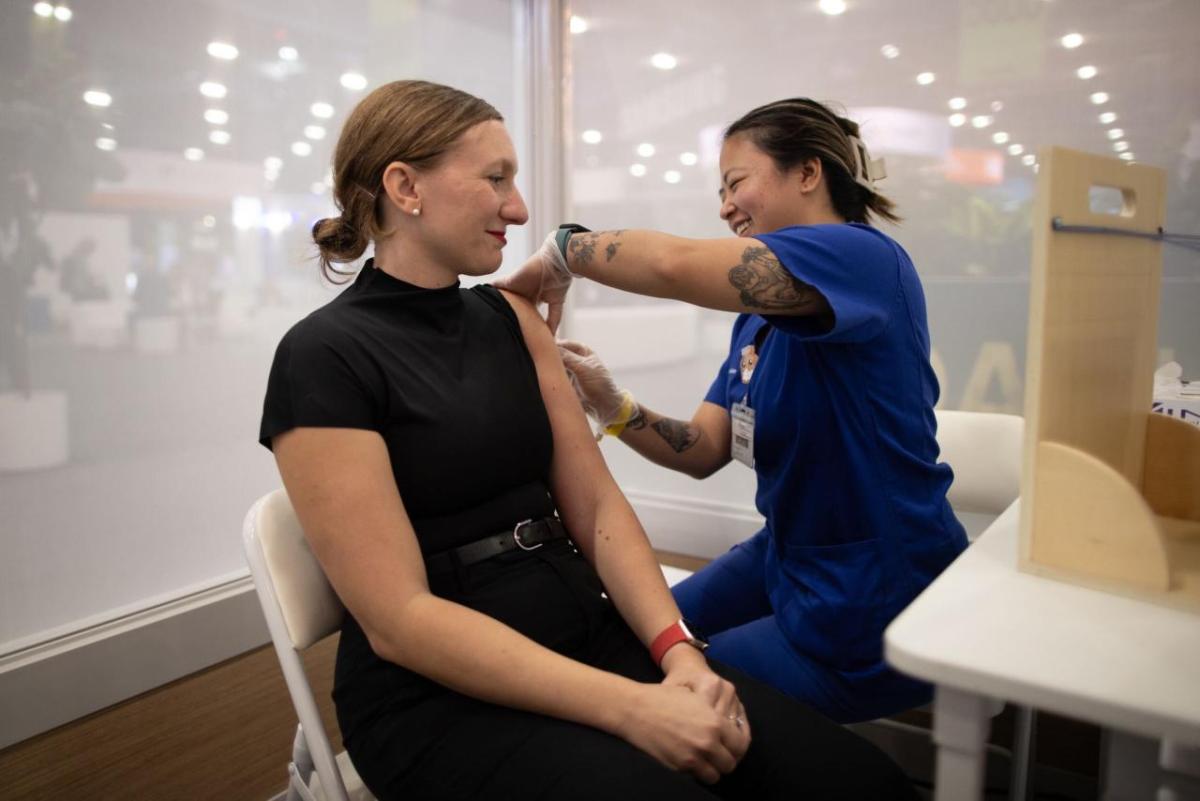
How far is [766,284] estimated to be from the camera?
115 centimetres

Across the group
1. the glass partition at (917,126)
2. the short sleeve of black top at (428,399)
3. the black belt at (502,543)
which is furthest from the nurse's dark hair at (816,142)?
the glass partition at (917,126)

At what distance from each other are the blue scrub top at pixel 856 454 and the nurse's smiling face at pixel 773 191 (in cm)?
19

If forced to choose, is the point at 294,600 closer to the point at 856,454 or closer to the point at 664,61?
the point at 856,454

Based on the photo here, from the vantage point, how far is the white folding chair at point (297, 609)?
1.01 meters

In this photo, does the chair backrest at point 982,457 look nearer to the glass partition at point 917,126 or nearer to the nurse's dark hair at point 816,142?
the nurse's dark hair at point 816,142

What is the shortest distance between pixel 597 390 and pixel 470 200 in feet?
1.78

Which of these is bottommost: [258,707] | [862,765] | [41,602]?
[258,707]

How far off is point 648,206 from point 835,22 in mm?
915

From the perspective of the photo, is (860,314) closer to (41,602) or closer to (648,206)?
(41,602)

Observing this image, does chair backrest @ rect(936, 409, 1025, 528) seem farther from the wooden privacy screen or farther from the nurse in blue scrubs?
the wooden privacy screen

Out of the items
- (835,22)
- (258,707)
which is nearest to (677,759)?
(258,707)

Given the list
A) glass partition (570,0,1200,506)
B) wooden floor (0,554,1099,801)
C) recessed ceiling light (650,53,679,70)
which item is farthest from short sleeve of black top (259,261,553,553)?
recessed ceiling light (650,53,679,70)

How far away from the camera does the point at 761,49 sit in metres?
2.91

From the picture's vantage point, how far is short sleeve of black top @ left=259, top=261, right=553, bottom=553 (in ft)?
3.36
